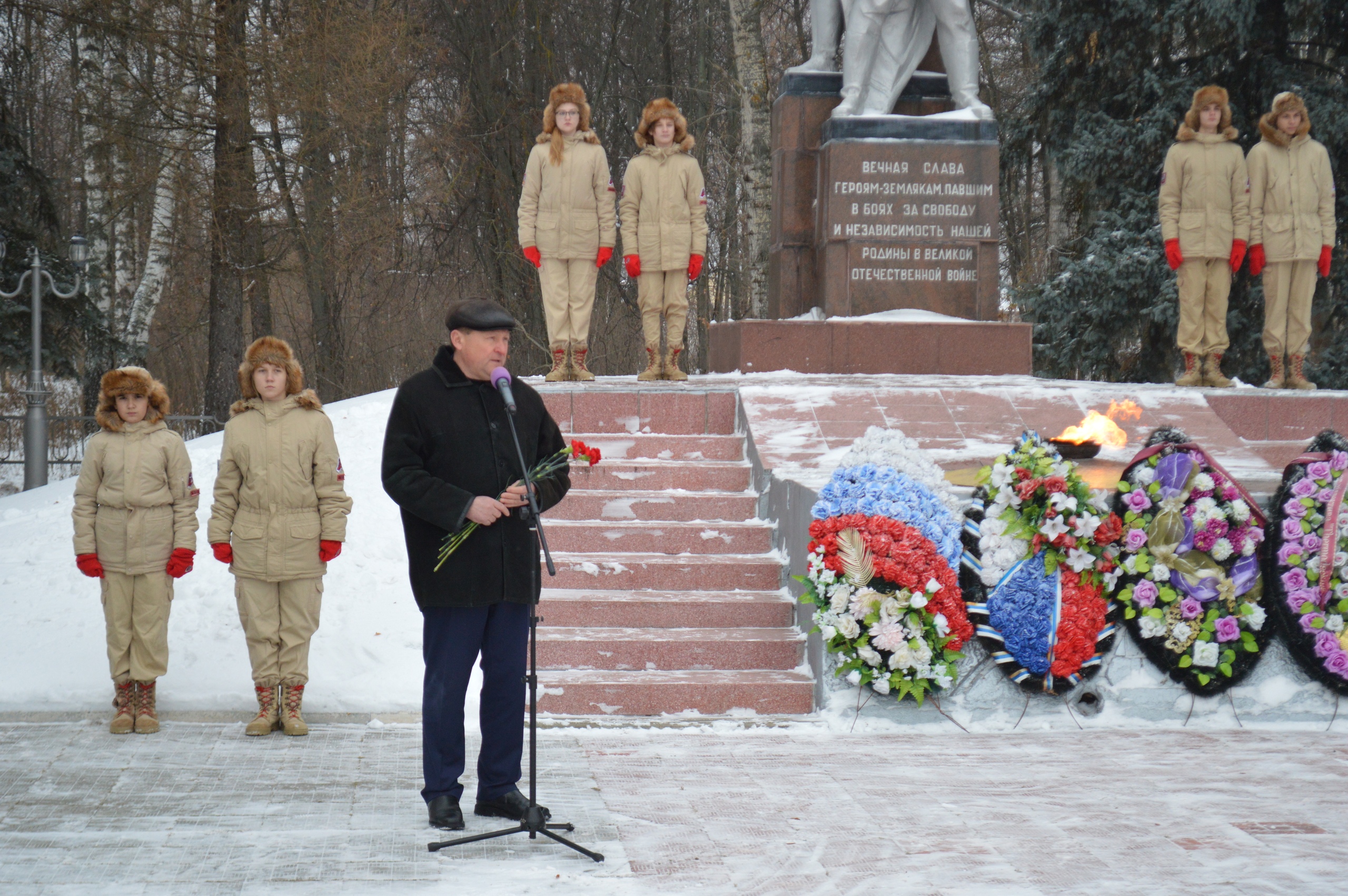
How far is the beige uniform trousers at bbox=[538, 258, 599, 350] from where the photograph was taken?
9734 millimetres

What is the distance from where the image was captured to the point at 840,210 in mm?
10750

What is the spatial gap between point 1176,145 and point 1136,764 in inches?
247

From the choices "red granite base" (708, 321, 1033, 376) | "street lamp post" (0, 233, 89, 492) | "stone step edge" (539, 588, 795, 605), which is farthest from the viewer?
"street lamp post" (0, 233, 89, 492)

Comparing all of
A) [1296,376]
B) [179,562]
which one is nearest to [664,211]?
[179,562]

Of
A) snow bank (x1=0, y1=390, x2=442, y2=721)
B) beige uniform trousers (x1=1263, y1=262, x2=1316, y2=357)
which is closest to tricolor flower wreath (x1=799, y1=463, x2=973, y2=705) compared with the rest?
snow bank (x1=0, y1=390, x2=442, y2=721)

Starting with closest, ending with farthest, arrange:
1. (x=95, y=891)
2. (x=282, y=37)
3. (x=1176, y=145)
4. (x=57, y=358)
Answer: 1. (x=95, y=891)
2. (x=1176, y=145)
3. (x=282, y=37)
4. (x=57, y=358)

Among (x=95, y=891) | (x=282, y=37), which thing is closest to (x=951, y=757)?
(x=95, y=891)

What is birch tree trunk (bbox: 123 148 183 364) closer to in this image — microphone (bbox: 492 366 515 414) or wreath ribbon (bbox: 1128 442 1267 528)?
wreath ribbon (bbox: 1128 442 1267 528)

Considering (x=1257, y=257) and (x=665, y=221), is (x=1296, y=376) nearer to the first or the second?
(x=1257, y=257)

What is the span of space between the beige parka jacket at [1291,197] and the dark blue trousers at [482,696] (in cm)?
779

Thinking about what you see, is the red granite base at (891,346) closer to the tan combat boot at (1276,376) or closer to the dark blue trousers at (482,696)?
the tan combat boot at (1276,376)

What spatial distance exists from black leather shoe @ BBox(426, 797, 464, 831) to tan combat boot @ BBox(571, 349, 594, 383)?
5.76 meters

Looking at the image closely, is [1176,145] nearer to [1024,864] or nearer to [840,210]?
[840,210]

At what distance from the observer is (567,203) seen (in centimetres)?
962
